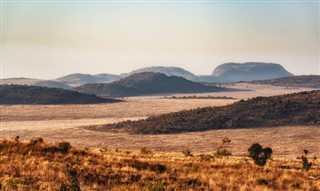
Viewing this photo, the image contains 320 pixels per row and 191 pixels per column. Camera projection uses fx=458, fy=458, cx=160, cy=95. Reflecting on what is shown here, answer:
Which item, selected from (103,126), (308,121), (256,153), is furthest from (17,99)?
(256,153)

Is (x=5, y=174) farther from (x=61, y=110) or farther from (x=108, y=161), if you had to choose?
(x=61, y=110)

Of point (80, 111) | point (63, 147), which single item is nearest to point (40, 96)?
point (80, 111)

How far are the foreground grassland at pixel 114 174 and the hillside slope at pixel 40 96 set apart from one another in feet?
454

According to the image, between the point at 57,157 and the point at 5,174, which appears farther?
the point at 57,157

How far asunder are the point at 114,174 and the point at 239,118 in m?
86.9

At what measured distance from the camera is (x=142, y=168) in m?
25.7

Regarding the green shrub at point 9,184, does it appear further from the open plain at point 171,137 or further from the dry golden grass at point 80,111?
the dry golden grass at point 80,111

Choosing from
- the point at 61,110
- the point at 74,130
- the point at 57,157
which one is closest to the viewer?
the point at 57,157

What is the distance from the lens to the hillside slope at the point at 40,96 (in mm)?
163375

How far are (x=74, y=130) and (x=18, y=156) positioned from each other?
2745 inches

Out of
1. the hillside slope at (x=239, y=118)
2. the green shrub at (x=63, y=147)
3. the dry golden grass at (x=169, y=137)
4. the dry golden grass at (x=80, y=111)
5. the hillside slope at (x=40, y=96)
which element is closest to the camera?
the green shrub at (x=63, y=147)

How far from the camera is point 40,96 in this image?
171 meters

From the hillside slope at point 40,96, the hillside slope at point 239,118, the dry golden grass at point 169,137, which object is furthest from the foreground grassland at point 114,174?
the hillside slope at point 40,96

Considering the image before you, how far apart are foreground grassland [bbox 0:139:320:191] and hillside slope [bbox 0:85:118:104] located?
138510 millimetres
